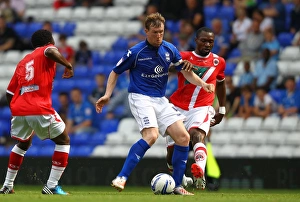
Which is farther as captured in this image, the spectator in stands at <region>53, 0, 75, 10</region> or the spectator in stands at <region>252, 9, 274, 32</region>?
the spectator in stands at <region>53, 0, 75, 10</region>

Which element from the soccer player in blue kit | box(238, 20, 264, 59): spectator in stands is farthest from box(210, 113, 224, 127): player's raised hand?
box(238, 20, 264, 59): spectator in stands

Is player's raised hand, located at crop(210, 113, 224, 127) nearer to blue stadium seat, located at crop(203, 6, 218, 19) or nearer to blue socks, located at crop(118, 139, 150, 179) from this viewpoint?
blue socks, located at crop(118, 139, 150, 179)

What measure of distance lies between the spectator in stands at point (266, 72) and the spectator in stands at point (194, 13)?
2.29 meters

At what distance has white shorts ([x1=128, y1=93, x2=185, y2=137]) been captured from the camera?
10.9 meters

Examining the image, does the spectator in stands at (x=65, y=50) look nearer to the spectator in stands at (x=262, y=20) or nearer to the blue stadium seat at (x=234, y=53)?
the blue stadium seat at (x=234, y=53)

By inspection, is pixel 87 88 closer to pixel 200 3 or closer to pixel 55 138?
pixel 200 3

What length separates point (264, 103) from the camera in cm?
1720

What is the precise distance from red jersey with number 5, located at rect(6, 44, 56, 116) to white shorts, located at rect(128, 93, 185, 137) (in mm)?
1186

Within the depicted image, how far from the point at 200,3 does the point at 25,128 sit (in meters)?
9.91

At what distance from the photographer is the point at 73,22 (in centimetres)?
2275

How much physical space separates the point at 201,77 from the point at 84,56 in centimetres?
881

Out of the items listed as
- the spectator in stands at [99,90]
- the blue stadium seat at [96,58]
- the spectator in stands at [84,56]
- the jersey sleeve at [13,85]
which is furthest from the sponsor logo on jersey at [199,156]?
the blue stadium seat at [96,58]

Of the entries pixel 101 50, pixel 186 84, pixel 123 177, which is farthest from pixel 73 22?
pixel 123 177

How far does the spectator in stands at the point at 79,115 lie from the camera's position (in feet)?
62.6
